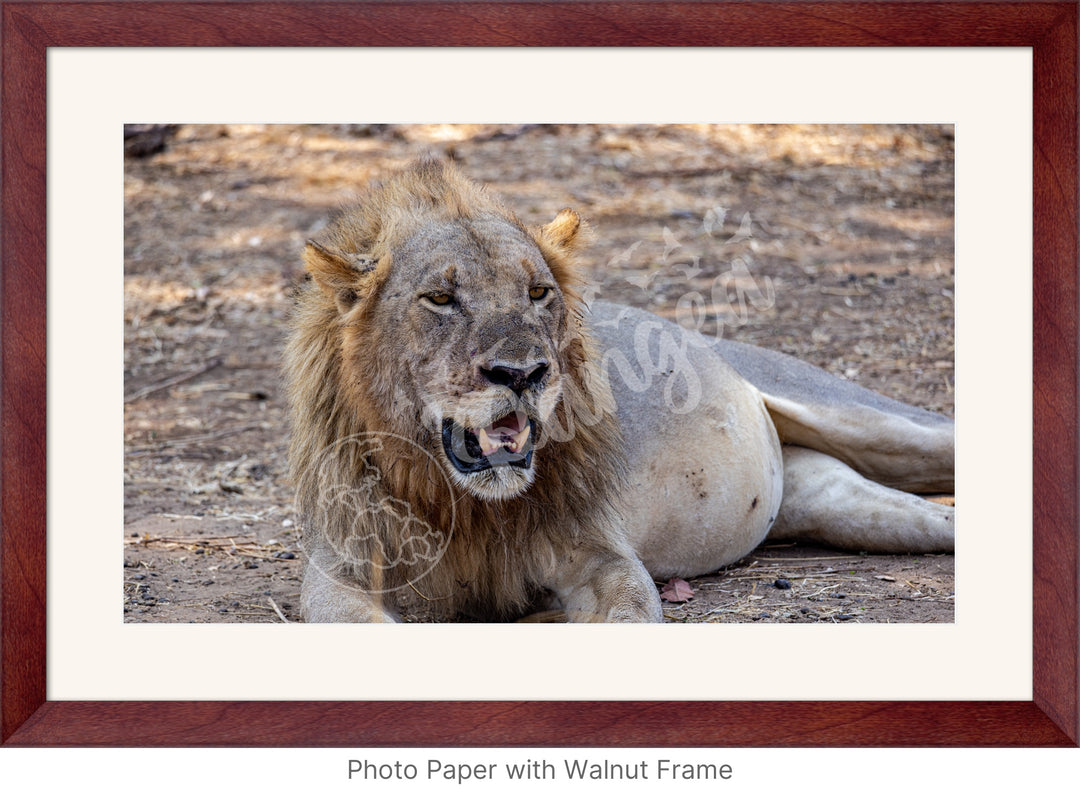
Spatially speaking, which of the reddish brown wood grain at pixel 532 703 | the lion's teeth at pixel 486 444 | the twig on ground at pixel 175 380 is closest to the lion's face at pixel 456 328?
the lion's teeth at pixel 486 444

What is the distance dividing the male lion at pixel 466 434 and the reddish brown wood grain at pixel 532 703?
0.67m

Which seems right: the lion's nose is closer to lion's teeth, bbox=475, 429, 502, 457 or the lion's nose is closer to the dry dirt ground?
lion's teeth, bbox=475, 429, 502, 457

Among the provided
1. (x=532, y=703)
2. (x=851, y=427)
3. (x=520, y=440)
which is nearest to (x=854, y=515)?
(x=851, y=427)

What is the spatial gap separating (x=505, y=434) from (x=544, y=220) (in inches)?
218

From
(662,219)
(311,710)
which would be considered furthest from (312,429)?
(662,219)

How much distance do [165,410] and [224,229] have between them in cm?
245

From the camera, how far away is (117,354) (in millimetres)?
3422

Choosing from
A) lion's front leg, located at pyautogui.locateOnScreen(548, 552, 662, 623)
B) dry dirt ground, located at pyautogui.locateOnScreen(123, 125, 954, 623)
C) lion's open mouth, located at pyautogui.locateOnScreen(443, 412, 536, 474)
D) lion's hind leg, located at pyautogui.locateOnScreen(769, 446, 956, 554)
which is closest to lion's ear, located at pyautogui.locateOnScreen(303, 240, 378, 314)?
lion's open mouth, located at pyautogui.locateOnScreen(443, 412, 536, 474)

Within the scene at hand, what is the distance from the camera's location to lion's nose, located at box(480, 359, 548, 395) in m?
3.38

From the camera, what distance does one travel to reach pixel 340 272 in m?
3.74

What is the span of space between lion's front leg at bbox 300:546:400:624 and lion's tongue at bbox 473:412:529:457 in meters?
0.59

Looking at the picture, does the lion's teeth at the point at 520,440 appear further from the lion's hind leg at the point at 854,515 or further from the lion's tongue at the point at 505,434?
the lion's hind leg at the point at 854,515

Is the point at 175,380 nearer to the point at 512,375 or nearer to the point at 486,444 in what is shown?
the point at 486,444

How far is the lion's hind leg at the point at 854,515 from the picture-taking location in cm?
518
